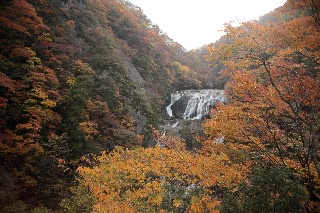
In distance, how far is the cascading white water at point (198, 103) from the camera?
2488cm

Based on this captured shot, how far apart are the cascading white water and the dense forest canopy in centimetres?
434

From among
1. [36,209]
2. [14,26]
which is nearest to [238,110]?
[36,209]

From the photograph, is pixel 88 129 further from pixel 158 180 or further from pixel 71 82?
pixel 158 180

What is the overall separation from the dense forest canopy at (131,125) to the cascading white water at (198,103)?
14.2 feet

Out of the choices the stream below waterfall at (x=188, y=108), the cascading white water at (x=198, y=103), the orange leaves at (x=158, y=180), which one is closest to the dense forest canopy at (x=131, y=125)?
the orange leaves at (x=158, y=180)

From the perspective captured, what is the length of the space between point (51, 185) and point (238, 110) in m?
9.36

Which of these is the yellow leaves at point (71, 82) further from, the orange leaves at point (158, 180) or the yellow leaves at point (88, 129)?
the orange leaves at point (158, 180)

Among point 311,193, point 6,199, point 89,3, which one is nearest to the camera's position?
point 311,193

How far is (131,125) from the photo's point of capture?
54.2 ft

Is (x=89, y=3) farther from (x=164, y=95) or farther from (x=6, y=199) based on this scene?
(x=6, y=199)

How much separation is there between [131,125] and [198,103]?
37.1 ft

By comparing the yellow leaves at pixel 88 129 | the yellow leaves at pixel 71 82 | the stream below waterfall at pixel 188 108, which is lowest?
the stream below waterfall at pixel 188 108

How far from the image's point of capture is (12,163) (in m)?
10.6

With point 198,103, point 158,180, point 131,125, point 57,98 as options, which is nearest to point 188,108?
point 198,103
